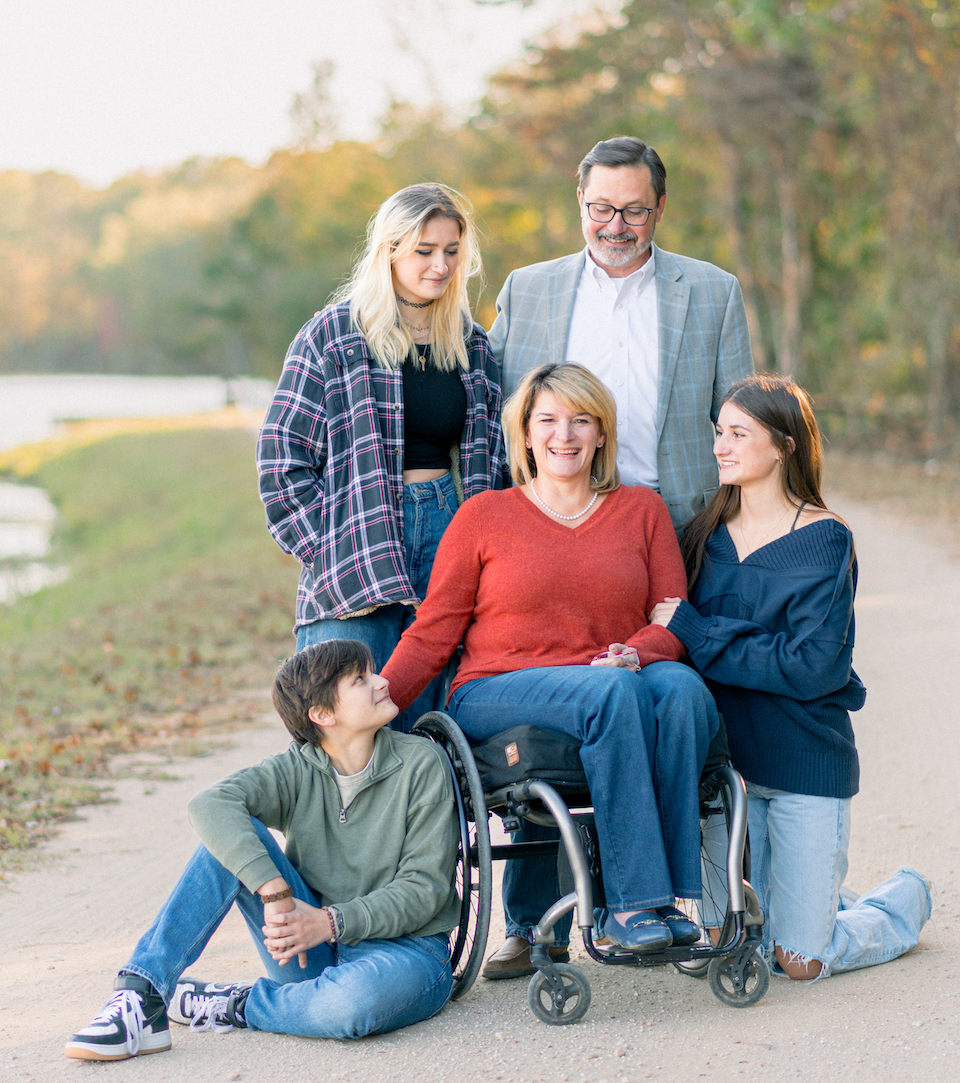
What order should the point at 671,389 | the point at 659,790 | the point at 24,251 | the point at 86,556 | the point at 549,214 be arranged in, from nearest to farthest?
the point at 659,790 < the point at 671,389 < the point at 86,556 < the point at 549,214 < the point at 24,251

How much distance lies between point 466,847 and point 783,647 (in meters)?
0.94

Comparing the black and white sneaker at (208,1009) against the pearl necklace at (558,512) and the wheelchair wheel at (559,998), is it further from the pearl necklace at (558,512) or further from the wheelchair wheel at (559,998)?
the pearl necklace at (558,512)

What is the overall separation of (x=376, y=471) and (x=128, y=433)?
3001cm

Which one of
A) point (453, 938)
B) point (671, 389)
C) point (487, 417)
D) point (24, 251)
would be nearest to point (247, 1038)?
point (453, 938)

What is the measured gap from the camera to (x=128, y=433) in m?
32.2

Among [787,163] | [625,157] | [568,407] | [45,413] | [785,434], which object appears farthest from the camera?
[45,413]

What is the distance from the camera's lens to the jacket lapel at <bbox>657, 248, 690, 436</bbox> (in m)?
3.76

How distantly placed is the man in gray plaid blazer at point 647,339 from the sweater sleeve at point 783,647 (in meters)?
0.55

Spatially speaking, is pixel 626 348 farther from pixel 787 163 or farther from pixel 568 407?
pixel 787 163

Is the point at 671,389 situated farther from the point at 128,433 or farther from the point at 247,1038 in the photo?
the point at 128,433

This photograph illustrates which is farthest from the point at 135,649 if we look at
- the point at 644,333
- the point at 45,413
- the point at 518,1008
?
the point at 45,413

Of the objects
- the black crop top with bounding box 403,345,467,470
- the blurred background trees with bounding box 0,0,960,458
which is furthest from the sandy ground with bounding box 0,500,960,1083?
the blurred background trees with bounding box 0,0,960,458

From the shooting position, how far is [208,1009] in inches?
123

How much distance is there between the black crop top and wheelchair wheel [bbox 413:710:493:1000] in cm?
79
